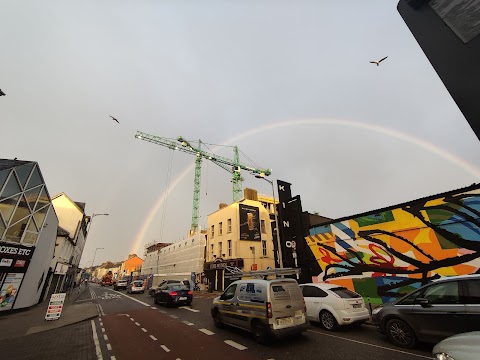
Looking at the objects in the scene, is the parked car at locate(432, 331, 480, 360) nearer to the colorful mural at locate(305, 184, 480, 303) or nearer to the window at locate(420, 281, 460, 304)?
the window at locate(420, 281, 460, 304)

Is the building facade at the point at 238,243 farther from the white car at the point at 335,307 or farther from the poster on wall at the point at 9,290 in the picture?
the white car at the point at 335,307

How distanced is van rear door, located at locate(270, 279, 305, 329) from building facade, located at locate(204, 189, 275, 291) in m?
23.2

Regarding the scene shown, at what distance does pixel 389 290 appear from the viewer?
41.7 feet

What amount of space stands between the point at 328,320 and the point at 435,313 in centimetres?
372

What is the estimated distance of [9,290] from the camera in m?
14.5

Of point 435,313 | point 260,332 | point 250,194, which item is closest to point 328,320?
point 260,332

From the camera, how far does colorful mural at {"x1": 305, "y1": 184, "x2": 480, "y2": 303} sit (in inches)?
425

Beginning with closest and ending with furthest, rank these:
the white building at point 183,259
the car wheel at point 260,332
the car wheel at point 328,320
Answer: the car wheel at point 260,332 → the car wheel at point 328,320 → the white building at point 183,259

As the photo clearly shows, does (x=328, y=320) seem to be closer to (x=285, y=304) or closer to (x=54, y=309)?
(x=285, y=304)

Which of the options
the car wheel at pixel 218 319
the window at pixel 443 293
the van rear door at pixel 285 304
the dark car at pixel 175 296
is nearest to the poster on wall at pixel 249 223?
the dark car at pixel 175 296

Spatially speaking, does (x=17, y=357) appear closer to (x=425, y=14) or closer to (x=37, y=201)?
(x=425, y=14)

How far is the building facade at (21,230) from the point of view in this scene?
1413 cm

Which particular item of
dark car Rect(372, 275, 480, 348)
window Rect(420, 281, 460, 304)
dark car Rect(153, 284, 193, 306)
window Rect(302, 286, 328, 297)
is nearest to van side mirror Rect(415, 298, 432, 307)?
dark car Rect(372, 275, 480, 348)

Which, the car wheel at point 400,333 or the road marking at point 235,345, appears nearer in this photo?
the car wheel at point 400,333
